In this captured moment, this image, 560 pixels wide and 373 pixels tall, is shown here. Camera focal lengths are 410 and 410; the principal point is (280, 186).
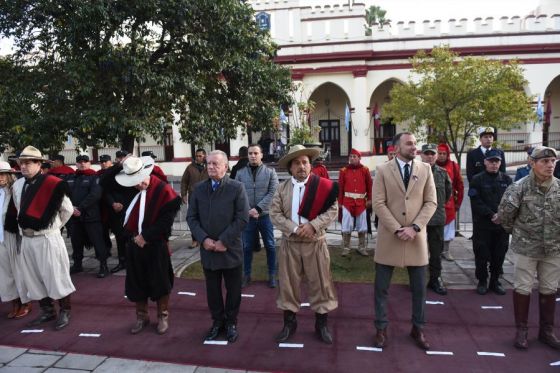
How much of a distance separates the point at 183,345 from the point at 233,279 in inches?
31.8

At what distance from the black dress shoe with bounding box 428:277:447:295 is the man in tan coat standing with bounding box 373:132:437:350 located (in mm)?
1431

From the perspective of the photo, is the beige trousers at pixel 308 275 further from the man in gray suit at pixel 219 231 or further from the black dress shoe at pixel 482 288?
the black dress shoe at pixel 482 288

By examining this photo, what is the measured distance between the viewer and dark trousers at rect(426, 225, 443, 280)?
540cm

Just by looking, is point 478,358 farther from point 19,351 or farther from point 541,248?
point 19,351

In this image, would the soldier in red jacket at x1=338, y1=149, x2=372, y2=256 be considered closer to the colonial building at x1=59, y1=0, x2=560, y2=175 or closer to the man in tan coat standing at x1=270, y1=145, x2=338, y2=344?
the man in tan coat standing at x1=270, y1=145, x2=338, y2=344

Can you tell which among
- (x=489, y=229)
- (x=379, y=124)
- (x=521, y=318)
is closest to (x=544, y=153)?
(x=521, y=318)

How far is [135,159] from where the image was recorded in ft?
14.2

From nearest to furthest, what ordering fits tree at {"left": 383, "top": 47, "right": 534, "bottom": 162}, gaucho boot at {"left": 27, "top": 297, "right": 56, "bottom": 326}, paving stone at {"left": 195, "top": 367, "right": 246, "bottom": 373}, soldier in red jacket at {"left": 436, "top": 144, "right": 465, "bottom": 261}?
paving stone at {"left": 195, "top": 367, "right": 246, "bottom": 373}
gaucho boot at {"left": 27, "top": 297, "right": 56, "bottom": 326}
soldier in red jacket at {"left": 436, "top": 144, "right": 465, "bottom": 261}
tree at {"left": 383, "top": 47, "right": 534, "bottom": 162}

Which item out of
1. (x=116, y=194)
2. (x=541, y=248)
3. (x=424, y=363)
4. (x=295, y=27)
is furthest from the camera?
(x=295, y=27)

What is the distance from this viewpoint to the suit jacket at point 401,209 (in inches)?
155

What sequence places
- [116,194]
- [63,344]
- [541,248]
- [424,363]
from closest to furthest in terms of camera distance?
[424,363] → [541,248] → [63,344] → [116,194]

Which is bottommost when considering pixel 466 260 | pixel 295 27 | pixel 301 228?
pixel 466 260

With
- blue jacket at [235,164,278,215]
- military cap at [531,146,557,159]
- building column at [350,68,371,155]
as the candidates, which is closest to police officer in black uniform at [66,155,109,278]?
blue jacket at [235,164,278,215]

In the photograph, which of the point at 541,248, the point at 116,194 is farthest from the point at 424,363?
the point at 116,194
